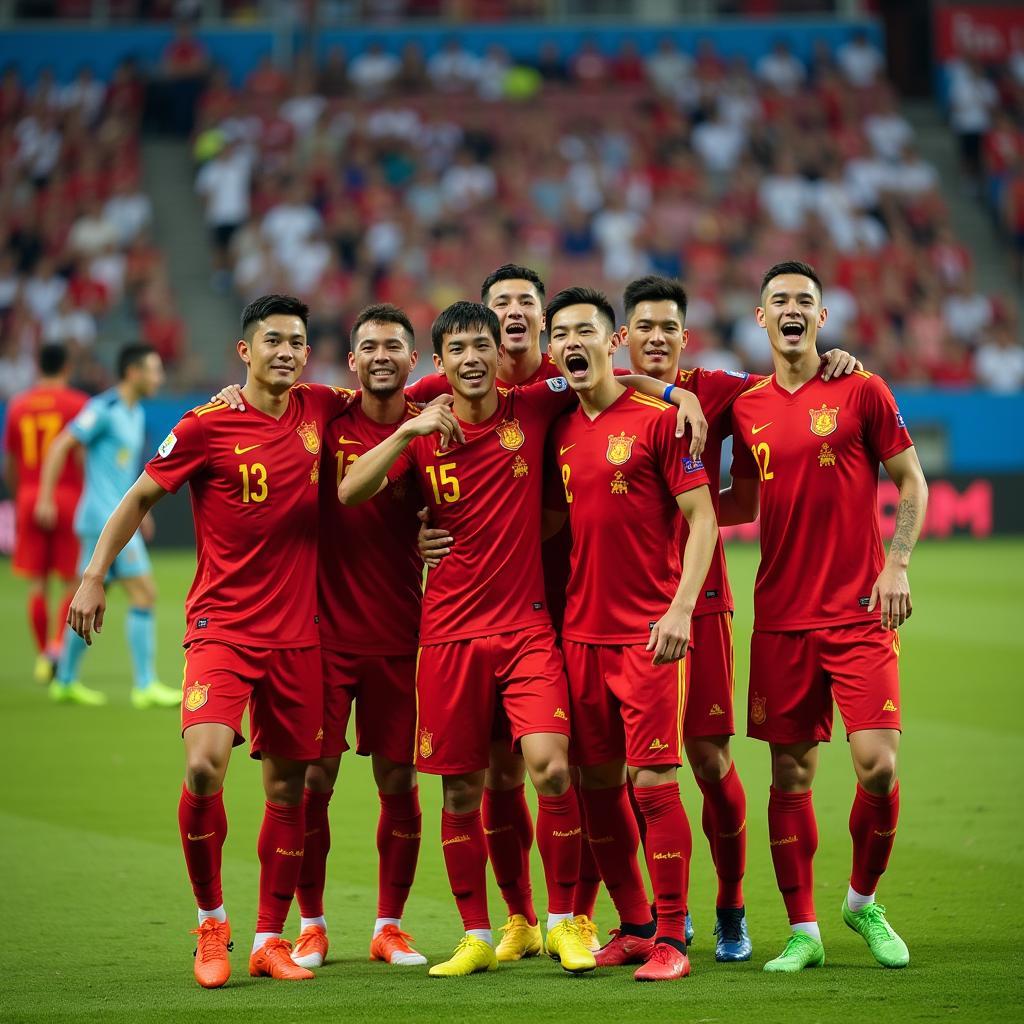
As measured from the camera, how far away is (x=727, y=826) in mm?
5918

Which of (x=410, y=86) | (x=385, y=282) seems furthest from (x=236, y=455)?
(x=410, y=86)

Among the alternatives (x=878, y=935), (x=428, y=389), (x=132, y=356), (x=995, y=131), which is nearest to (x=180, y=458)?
(x=428, y=389)

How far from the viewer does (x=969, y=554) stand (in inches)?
806

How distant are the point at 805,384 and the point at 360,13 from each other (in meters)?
24.6

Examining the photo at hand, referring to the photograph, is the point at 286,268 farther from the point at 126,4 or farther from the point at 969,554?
the point at 969,554

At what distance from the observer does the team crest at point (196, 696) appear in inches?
221

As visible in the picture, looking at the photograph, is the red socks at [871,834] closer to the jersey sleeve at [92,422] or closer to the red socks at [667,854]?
the red socks at [667,854]

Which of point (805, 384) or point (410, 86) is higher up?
point (410, 86)

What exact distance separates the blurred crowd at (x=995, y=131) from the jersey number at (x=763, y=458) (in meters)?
22.3

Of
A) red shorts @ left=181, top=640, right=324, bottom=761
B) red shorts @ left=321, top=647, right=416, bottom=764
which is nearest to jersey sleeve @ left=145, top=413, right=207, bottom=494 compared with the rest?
red shorts @ left=181, top=640, right=324, bottom=761

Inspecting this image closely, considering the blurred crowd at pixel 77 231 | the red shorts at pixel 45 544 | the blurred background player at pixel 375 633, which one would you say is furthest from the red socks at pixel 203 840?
the blurred crowd at pixel 77 231

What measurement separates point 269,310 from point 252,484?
0.68 m

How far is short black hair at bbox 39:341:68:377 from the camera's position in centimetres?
1285

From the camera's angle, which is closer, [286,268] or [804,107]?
[286,268]
